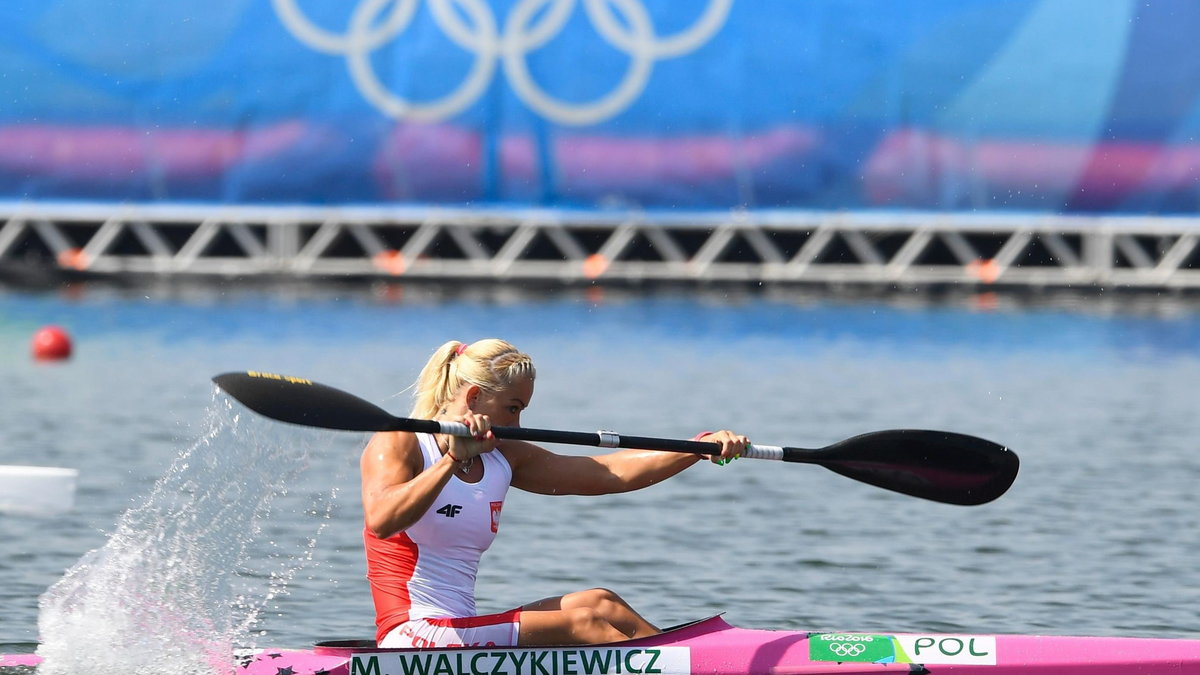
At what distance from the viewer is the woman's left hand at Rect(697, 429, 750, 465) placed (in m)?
6.49

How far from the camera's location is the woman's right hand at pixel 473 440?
5809mm

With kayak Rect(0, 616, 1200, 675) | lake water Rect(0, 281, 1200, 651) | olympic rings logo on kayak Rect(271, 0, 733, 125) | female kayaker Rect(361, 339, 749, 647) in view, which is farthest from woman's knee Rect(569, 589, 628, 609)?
olympic rings logo on kayak Rect(271, 0, 733, 125)

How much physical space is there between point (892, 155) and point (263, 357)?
52.6 feet

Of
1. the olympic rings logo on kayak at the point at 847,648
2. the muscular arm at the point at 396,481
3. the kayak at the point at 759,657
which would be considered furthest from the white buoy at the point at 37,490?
the olympic rings logo on kayak at the point at 847,648

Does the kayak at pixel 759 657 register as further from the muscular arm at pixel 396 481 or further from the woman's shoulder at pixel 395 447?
the woman's shoulder at pixel 395 447

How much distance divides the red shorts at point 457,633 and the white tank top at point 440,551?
34 millimetres

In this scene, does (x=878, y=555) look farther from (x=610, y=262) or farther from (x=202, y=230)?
(x=202, y=230)

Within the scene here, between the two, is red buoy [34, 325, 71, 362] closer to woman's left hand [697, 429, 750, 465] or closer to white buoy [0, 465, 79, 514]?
white buoy [0, 465, 79, 514]

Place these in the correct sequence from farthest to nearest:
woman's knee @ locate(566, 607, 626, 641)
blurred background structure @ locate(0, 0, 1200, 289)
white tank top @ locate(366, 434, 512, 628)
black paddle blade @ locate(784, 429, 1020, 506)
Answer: blurred background structure @ locate(0, 0, 1200, 289), black paddle blade @ locate(784, 429, 1020, 506), woman's knee @ locate(566, 607, 626, 641), white tank top @ locate(366, 434, 512, 628)

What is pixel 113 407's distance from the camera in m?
16.6

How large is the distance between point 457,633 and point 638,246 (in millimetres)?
29180

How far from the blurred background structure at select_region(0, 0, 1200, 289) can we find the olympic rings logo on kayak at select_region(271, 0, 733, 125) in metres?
0.05

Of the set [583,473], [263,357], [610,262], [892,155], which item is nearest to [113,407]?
[263,357]

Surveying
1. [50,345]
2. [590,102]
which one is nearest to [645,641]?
[50,345]
